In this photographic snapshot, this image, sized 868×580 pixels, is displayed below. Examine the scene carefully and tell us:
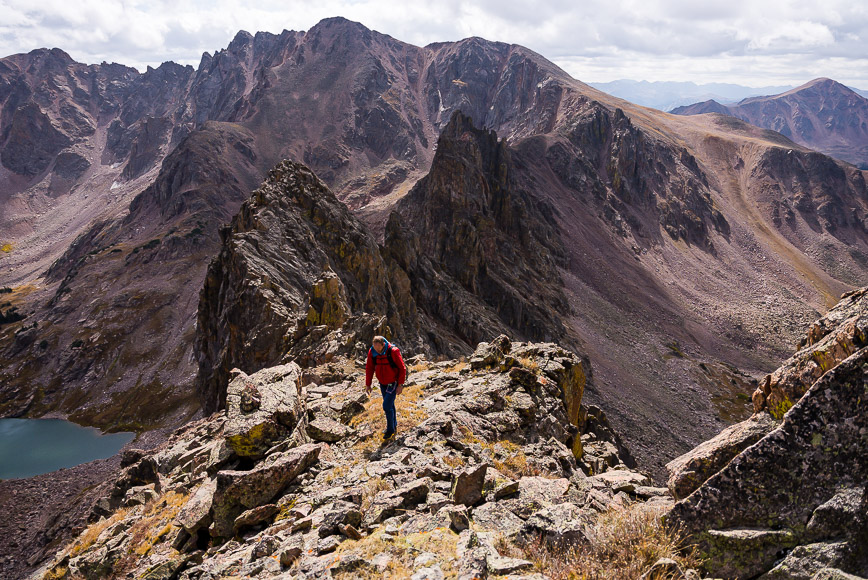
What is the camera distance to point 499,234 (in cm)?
9538

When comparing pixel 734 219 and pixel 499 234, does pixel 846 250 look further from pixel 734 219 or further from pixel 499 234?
pixel 499 234

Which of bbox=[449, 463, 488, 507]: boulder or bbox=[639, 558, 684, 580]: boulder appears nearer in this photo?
bbox=[639, 558, 684, 580]: boulder

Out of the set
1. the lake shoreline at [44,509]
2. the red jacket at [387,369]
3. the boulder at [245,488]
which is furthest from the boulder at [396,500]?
the lake shoreline at [44,509]

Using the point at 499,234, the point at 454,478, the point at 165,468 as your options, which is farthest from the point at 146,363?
the point at 454,478

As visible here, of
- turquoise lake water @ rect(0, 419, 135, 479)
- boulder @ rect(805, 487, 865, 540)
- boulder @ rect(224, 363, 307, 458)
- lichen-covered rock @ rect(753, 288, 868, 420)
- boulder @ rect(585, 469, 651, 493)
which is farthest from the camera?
turquoise lake water @ rect(0, 419, 135, 479)

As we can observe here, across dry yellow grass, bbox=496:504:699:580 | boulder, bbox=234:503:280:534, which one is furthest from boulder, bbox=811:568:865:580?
boulder, bbox=234:503:280:534

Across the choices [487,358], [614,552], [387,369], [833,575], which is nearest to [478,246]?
[487,358]

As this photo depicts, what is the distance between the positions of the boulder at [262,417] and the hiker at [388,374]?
2766 mm

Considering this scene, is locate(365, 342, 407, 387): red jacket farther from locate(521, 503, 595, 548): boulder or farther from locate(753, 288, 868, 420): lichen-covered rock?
locate(753, 288, 868, 420): lichen-covered rock

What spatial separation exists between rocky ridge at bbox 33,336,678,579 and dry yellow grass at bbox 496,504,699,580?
10.3 inches

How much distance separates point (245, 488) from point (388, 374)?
15.8ft

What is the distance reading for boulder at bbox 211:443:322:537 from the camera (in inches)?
434

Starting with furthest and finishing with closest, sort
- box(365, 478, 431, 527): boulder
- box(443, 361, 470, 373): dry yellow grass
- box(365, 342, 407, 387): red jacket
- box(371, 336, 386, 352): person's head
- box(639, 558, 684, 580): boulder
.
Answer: box(443, 361, 470, 373): dry yellow grass < box(371, 336, 386, 352): person's head < box(365, 342, 407, 387): red jacket < box(365, 478, 431, 527): boulder < box(639, 558, 684, 580): boulder

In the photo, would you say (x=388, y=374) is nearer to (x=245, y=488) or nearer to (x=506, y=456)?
(x=506, y=456)
